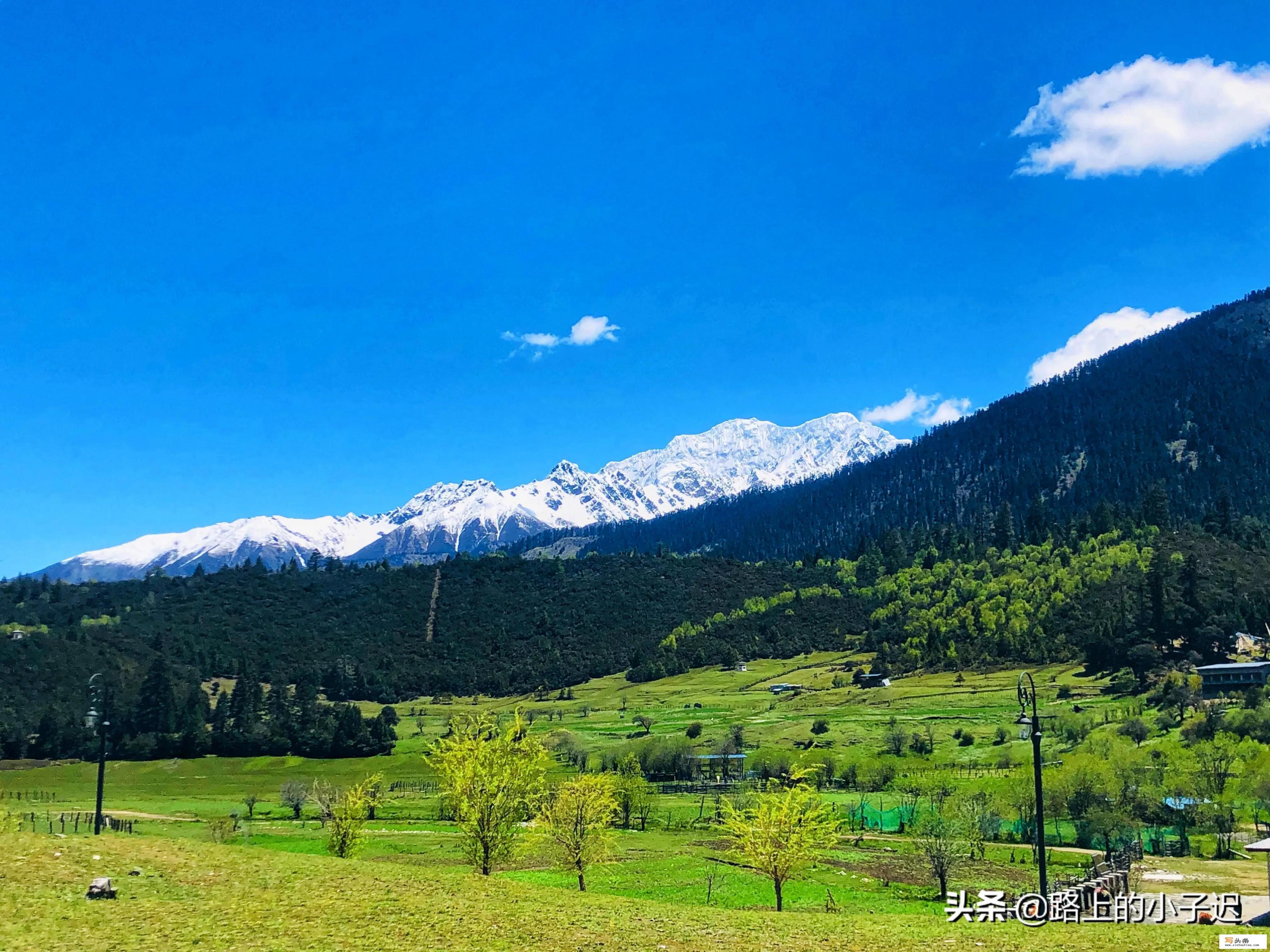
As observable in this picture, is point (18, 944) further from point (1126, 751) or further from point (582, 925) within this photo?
point (1126, 751)

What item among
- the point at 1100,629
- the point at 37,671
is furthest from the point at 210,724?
the point at 1100,629

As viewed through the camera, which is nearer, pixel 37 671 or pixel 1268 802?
pixel 1268 802

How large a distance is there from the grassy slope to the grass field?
96mm

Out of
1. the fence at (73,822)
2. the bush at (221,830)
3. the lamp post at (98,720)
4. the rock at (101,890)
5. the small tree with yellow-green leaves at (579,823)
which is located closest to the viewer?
the rock at (101,890)

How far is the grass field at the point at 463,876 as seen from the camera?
73.7ft

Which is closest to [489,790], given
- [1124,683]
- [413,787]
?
[413,787]

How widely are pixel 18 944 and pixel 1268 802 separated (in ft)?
279

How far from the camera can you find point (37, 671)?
180 m

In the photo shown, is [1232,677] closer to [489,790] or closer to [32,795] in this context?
[489,790]

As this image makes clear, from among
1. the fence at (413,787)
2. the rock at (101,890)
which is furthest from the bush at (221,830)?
the rock at (101,890)

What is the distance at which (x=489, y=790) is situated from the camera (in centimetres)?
4575

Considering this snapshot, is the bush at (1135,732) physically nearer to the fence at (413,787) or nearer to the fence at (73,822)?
the fence at (413,787)

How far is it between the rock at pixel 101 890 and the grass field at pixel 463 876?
0.38m

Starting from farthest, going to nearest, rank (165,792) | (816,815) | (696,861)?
1. (165,792)
2. (696,861)
3. (816,815)
